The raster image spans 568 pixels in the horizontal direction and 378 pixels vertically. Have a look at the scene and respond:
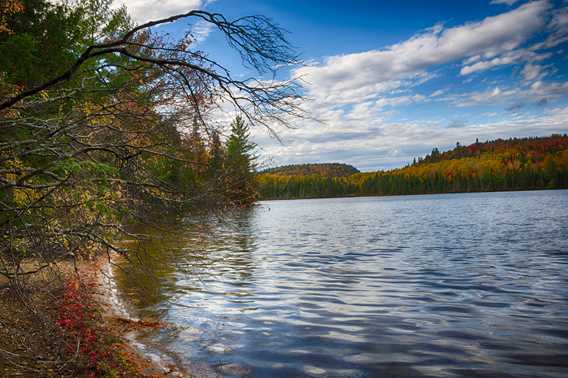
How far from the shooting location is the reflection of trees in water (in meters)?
6.71

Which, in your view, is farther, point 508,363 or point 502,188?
point 502,188

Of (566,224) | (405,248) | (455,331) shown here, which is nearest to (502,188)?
(566,224)

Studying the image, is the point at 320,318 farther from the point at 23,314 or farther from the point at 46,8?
the point at 46,8

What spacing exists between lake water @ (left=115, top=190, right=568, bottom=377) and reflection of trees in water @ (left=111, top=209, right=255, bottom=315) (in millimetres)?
45

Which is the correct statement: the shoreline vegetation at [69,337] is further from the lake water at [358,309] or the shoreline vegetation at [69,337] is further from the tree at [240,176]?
the tree at [240,176]

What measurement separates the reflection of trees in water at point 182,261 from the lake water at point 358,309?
0.04m

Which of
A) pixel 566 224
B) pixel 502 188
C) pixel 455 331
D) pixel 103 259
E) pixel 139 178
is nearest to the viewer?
pixel 139 178

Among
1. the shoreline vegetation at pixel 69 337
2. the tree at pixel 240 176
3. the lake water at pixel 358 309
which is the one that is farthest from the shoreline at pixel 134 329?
the tree at pixel 240 176

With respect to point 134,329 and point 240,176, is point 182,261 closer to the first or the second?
point 240,176

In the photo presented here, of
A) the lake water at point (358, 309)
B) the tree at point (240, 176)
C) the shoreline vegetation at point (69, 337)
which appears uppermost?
the tree at point (240, 176)

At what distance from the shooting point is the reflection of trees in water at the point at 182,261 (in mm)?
6711

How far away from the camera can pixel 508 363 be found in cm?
813

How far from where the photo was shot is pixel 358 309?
40.0 feet

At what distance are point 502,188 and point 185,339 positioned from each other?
18739 centimetres
